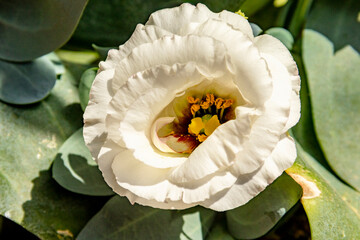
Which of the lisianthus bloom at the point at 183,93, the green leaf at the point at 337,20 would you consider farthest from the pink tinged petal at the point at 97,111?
the green leaf at the point at 337,20

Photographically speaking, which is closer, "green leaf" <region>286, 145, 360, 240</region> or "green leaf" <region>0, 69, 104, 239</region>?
"green leaf" <region>286, 145, 360, 240</region>

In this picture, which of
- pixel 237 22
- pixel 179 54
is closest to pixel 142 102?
pixel 179 54

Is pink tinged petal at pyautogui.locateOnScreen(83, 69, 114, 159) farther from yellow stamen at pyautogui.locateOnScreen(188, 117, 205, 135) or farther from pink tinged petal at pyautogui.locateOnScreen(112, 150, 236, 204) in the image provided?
yellow stamen at pyautogui.locateOnScreen(188, 117, 205, 135)

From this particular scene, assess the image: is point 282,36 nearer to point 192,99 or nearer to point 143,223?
point 192,99

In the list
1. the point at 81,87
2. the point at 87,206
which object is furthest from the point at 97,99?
the point at 87,206

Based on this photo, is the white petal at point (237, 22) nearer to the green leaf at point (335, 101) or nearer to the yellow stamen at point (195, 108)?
the yellow stamen at point (195, 108)

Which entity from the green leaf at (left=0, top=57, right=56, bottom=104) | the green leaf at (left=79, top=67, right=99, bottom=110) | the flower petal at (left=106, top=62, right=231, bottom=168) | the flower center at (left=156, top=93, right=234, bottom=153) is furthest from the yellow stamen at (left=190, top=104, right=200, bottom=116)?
the green leaf at (left=0, top=57, right=56, bottom=104)
